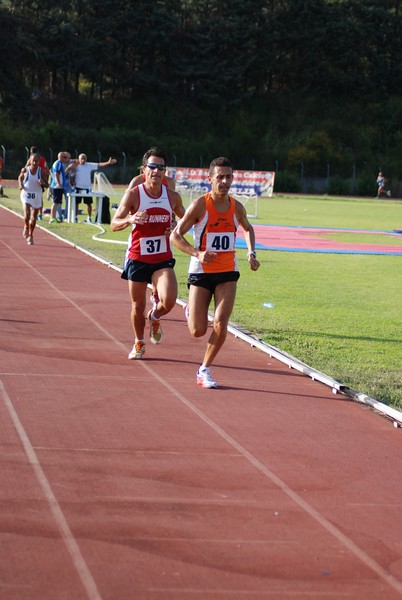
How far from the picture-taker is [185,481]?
629 centimetres

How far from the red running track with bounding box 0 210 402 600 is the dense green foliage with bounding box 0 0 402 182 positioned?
201 feet

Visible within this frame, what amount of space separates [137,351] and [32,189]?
11.9 meters

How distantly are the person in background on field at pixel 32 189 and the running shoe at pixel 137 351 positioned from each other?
38.0ft

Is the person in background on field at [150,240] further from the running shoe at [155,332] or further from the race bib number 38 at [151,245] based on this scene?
the running shoe at [155,332]

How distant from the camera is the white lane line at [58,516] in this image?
15.1 ft

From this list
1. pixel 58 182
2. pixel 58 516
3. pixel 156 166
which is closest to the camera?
pixel 58 516

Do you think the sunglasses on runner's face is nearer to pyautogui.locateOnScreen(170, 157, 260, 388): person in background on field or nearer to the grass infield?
pyautogui.locateOnScreen(170, 157, 260, 388): person in background on field

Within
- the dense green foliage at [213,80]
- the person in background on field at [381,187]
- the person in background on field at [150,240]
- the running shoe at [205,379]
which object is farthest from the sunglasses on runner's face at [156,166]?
the dense green foliage at [213,80]

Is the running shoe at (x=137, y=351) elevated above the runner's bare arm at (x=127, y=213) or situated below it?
below

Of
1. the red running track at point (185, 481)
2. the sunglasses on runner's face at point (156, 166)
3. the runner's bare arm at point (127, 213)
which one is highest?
the sunglasses on runner's face at point (156, 166)

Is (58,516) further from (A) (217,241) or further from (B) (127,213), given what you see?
(B) (127,213)

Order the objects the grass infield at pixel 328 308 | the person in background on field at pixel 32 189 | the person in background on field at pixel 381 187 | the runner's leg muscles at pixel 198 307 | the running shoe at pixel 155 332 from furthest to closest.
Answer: the person in background on field at pixel 381 187
the person in background on field at pixel 32 189
the running shoe at pixel 155 332
the grass infield at pixel 328 308
the runner's leg muscles at pixel 198 307

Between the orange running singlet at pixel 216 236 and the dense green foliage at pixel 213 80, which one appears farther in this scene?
the dense green foliage at pixel 213 80

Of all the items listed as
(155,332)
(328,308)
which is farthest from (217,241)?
(328,308)
